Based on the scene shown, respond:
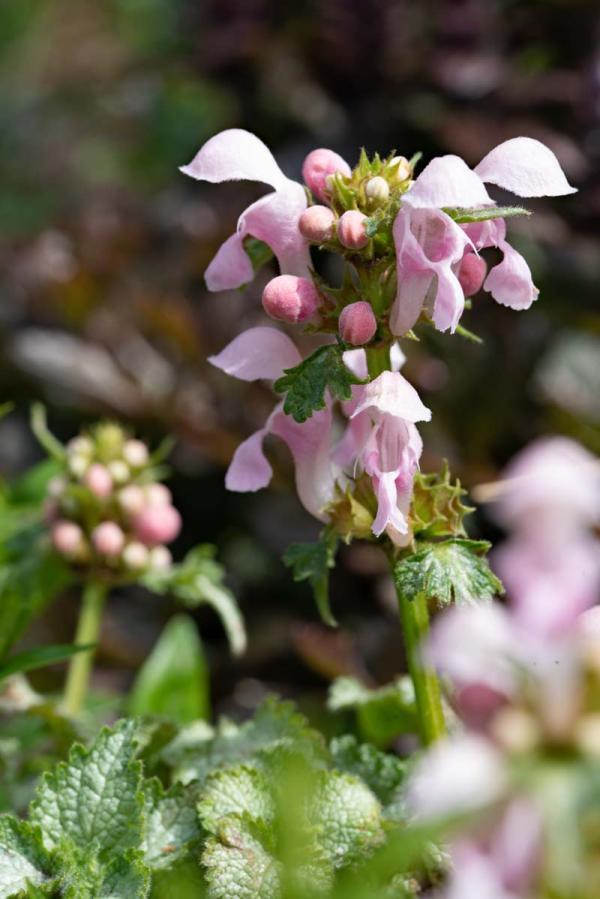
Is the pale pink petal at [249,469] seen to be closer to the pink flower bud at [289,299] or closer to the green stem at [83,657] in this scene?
the pink flower bud at [289,299]

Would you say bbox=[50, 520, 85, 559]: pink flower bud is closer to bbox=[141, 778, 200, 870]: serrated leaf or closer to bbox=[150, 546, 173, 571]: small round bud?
bbox=[150, 546, 173, 571]: small round bud

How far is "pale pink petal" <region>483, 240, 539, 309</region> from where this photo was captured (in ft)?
1.73

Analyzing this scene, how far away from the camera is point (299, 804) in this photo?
32 centimetres

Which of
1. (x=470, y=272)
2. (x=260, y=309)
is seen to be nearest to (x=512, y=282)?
(x=470, y=272)

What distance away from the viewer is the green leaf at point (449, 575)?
496 mm

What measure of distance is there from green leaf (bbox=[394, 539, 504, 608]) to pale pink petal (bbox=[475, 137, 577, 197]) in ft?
0.53

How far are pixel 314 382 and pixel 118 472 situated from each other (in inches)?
13.5

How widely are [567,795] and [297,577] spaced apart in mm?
298

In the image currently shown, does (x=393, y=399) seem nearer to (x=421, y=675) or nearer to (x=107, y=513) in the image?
(x=421, y=675)

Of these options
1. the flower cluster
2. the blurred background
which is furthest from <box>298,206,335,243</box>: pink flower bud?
the blurred background

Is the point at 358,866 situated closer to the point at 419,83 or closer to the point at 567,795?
the point at 567,795

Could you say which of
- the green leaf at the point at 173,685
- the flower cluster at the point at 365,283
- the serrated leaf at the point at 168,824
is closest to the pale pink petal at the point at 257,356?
the flower cluster at the point at 365,283

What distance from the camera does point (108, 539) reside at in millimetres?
787

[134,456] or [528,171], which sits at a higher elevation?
[528,171]
